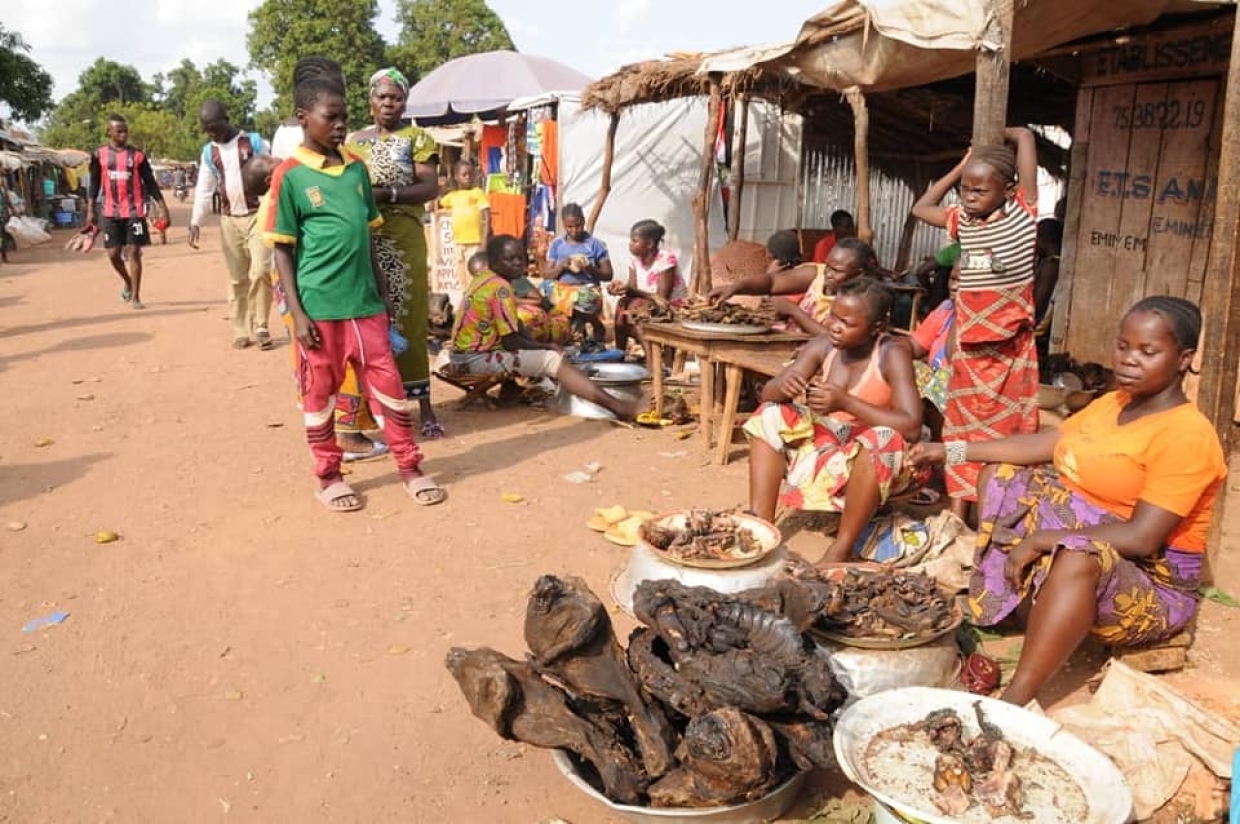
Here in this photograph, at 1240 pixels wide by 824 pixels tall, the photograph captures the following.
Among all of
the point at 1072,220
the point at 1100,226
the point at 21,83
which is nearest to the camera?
the point at 1100,226

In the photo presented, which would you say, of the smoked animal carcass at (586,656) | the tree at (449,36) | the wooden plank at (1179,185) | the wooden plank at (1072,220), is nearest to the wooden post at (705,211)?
the wooden plank at (1072,220)

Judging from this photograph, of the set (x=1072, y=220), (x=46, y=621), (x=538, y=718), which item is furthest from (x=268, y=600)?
(x=1072, y=220)

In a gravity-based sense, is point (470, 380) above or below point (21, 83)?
below

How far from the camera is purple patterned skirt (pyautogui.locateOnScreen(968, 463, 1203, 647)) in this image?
9.32ft

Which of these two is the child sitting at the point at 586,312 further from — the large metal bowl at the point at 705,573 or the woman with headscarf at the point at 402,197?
the large metal bowl at the point at 705,573

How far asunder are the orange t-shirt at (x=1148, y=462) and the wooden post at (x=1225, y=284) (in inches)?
33.9

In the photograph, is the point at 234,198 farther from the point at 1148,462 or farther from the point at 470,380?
the point at 1148,462

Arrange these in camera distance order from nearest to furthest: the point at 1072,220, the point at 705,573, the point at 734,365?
the point at 705,573 < the point at 734,365 < the point at 1072,220

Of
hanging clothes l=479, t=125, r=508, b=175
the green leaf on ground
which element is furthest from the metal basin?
hanging clothes l=479, t=125, r=508, b=175

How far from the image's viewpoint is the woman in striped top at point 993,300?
12.9 ft

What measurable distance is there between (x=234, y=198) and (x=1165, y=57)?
7.38 m

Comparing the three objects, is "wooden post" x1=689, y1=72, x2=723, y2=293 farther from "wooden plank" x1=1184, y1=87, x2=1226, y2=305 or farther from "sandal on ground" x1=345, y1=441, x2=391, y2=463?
"wooden plank" x1=1184, y1=87, x2=1226, y2=305

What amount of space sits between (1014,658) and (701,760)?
1.59 metres

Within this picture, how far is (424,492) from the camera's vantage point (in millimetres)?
4793
